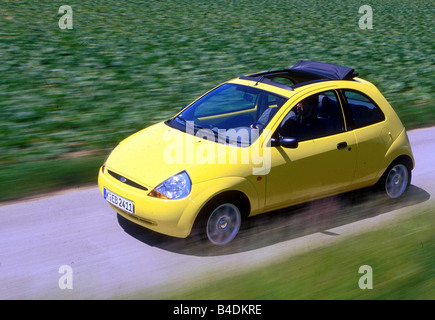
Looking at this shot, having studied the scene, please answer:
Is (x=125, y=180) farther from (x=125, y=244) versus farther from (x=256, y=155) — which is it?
(x=256, y=155)

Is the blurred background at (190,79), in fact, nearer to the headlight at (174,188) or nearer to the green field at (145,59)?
the green field at (145,59)

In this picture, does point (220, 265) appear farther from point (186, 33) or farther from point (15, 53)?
point (186, 33)

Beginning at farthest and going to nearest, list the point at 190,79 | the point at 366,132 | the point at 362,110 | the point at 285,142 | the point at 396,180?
the point at 190,79, the point at 396,180, the point at 362,110, the point at 366,132, the point at 285,142

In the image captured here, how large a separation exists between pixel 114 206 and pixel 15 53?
1041 centimetres

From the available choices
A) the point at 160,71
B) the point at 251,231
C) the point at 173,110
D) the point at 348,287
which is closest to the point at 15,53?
the point at 160,71

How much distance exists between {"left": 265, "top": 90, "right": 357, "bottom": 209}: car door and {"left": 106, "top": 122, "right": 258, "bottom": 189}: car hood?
52 centimetres

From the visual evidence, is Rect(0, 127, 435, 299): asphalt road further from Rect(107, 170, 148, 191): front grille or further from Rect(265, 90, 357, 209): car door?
Rect(107, 170, 148, 191): front grille

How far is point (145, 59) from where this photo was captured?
50.7 feet

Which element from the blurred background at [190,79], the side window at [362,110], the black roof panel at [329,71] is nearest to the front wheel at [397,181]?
the blurred background at [190,79]

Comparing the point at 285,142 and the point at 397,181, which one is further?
the point at 397,181

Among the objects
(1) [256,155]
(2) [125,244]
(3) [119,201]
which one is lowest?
(2) [125,244]

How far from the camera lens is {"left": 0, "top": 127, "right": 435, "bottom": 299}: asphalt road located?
5.20 m

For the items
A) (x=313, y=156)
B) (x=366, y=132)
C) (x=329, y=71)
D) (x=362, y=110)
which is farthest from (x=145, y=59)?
(x=313, y=156)

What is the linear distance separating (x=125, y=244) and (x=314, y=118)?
2554mm
